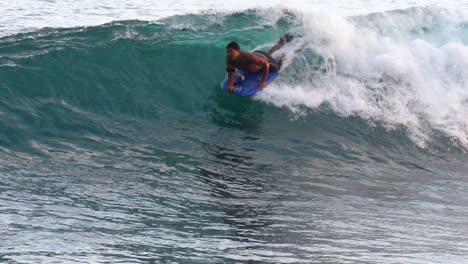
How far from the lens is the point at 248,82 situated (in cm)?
1221

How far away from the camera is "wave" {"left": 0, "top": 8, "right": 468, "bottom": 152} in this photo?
1223 cm

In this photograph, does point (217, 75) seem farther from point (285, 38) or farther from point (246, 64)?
point (246, 64)

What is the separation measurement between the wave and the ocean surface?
3cm

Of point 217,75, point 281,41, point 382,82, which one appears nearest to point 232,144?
point 217,75

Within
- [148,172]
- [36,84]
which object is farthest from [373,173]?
[36,84]

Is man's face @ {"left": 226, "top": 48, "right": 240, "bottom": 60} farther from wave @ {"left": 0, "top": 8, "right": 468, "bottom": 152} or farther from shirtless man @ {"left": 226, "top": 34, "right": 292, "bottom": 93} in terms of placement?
wave @ {"left": 0, "top": 8, "right": 468, "bottom": 152}

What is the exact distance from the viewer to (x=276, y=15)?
16.2m

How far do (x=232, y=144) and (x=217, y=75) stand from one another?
2.74 m

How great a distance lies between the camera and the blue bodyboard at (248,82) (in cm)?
1208

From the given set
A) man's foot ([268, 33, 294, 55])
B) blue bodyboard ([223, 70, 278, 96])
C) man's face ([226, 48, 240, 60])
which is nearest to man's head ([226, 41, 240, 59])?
man's face ([226, 48, 240, 60])

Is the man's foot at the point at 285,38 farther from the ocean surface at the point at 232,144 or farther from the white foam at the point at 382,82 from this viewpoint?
the white foam at the point at 382,82

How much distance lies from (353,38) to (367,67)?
0.85 meters

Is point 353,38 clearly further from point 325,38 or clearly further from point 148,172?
point 148,172

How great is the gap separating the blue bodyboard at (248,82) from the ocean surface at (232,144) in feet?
1.00
